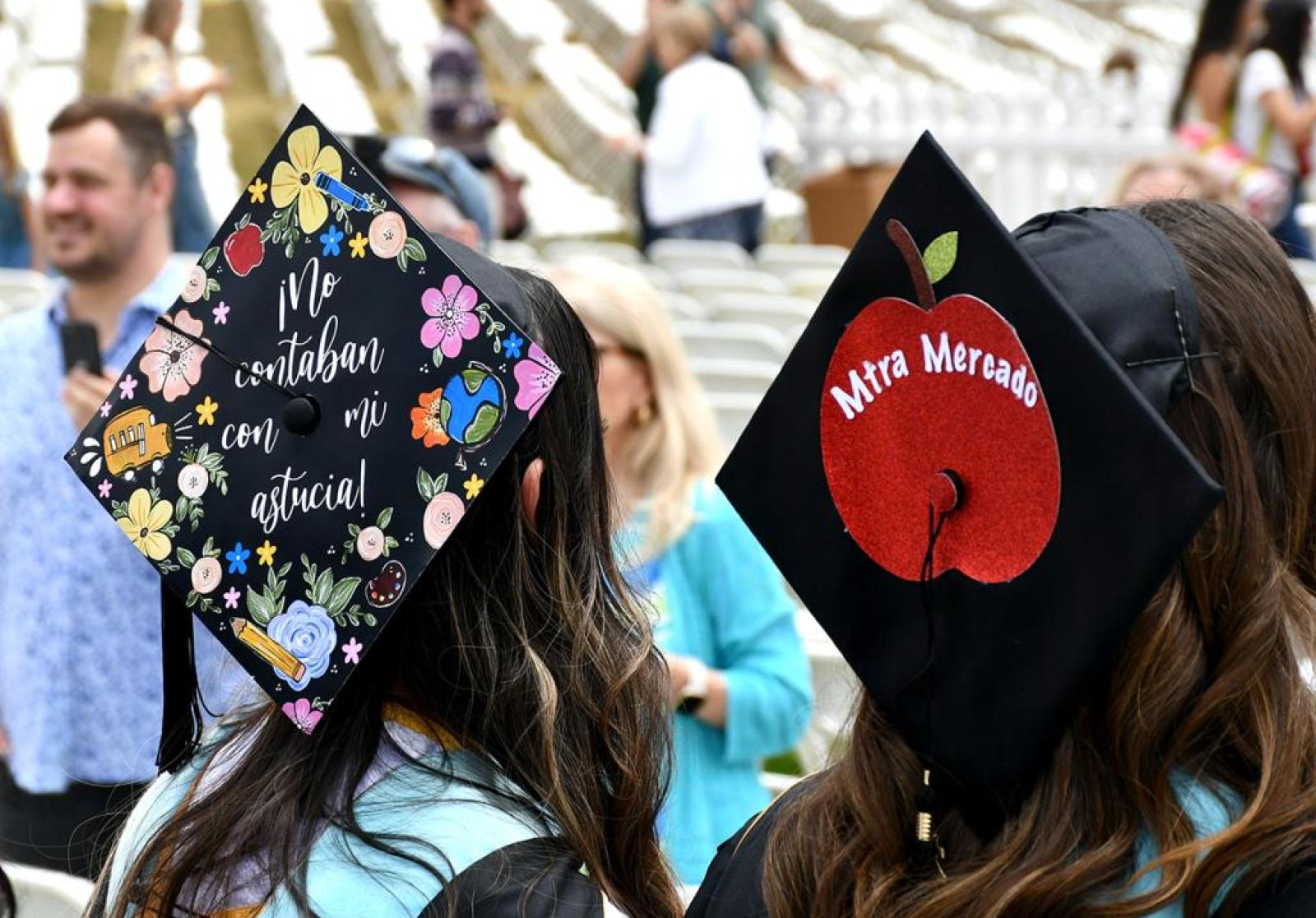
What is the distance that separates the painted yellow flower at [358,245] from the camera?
5.63ft

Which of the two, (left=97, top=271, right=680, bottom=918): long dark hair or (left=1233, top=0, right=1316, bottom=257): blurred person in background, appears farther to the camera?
(left=1233, top=0, right=1316, bottom=257): blurred person in background

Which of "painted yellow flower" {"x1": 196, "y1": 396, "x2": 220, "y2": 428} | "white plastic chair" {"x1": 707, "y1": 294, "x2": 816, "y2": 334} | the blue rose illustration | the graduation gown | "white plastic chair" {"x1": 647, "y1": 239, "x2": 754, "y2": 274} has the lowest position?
"white plastic chair" {"x1": 647, "y1": 239, "x2": 754, "y2": 274}

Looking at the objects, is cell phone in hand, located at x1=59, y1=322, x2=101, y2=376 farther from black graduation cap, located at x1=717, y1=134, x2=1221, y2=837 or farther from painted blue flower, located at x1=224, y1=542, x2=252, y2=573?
black graduation cap, located at x1=717, y1=134, x2=1221, y2=837

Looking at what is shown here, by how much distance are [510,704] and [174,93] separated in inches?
267

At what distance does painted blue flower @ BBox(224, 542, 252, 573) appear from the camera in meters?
1.74

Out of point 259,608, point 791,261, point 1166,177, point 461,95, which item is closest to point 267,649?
point 259,608

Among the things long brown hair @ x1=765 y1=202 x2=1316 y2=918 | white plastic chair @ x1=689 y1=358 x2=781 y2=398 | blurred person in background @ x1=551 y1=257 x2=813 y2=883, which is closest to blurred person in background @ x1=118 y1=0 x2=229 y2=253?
white plastic chair @ x1=689 y1=358 x2=781 y2=398

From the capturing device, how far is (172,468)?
1787 mm

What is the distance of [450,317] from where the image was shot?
166 cm

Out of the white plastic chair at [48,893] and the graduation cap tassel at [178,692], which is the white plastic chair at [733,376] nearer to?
the white plastic chair at [48,893]

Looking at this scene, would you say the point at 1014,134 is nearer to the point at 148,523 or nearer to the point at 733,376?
the point at 733,376

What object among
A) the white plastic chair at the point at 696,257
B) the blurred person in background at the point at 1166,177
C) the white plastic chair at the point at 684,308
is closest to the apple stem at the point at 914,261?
the blurred person in background at the point at 1166,177

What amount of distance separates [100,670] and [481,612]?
167 cm

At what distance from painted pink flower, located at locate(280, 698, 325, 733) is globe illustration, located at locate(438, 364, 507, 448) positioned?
0.27 meters
